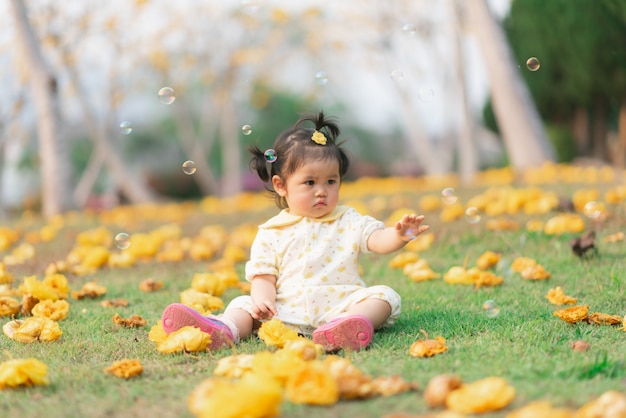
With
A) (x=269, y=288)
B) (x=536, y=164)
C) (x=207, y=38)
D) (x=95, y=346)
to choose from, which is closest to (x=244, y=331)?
(x=269, y=288)

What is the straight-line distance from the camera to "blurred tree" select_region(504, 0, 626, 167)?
40.7 feet

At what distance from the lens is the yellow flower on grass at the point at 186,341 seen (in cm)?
248

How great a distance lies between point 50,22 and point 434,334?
12085mm

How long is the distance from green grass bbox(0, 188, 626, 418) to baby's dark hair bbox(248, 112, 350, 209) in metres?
0.72

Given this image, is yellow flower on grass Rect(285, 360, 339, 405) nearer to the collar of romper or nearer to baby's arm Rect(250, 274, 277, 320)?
baby's arm Rect(250, 274, 277, 320)

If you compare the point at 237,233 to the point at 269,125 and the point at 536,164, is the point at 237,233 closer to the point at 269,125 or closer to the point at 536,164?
the point at 536,164

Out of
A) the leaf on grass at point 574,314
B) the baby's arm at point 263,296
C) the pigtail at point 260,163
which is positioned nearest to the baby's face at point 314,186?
the pigtail at point 260,163

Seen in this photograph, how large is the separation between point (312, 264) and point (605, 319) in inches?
45.5

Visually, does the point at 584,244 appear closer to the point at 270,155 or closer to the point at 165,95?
the point at 270,155

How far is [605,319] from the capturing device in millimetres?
2709

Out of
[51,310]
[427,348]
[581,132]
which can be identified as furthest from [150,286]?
[581,132]

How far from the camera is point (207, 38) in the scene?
1719cm

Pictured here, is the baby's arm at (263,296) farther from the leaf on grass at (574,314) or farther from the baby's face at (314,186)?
the leaf on grass at (574,314)

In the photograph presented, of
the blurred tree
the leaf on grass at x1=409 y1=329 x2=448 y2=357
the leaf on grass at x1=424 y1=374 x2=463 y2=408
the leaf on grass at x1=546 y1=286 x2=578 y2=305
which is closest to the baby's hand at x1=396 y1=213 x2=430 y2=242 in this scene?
the leaf on grass at x1=409 y1=329 x2=448 y2=357
